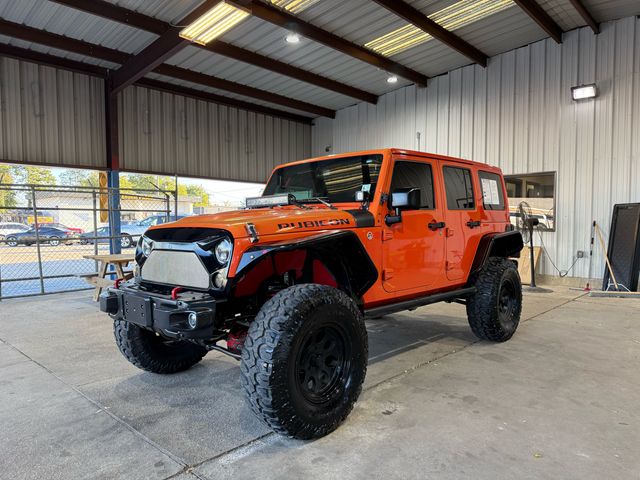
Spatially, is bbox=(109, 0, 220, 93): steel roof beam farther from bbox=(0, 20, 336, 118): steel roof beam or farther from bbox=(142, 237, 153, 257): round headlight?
bbox=(142, 237, 153, 257): round headlight

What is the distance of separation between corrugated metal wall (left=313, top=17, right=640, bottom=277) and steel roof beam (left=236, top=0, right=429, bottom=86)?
1.01m

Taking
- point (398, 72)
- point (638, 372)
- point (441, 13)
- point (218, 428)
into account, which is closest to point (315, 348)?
point (218, 428)

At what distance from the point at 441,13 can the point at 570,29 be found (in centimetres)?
270

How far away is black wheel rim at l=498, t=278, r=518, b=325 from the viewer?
169 inches

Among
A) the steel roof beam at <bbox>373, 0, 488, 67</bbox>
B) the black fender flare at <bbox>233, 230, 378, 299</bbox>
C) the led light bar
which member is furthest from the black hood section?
the steel roof beam at <bbox>373, 0, 488, 67</bbox>

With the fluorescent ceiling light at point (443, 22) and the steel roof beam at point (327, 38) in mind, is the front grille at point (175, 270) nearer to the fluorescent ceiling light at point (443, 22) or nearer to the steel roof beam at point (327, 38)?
the steel roof beam at point (327, 38)

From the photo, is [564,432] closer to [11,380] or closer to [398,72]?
[11,380]

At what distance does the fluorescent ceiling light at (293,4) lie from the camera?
703cm

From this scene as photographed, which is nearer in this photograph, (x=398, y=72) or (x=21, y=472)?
(x=21, y=472)

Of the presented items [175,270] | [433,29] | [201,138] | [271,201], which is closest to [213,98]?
[201,138]

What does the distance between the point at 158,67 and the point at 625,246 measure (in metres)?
9.84

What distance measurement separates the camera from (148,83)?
401 inches

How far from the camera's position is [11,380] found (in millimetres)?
3346

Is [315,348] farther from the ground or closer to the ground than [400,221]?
closer to the ground
